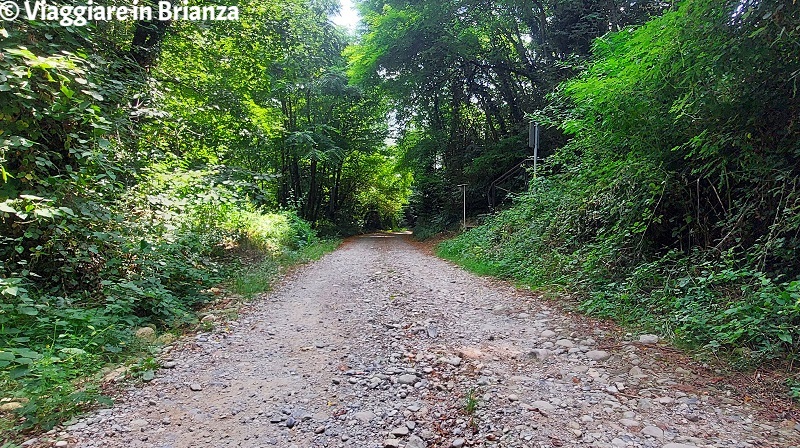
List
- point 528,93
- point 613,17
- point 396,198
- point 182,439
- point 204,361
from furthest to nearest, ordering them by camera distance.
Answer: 1. point 396,198
2. point 528,93
3. point 613,17
4. point 204,361
5. point 182,439

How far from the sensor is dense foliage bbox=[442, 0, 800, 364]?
3.02 metres

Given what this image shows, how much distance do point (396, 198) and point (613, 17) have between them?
26060 millimetres

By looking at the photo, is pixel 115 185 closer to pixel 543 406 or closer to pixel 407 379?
pixel 407 379

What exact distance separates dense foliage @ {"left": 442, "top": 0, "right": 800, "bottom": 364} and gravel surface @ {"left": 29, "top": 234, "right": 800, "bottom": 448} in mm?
661

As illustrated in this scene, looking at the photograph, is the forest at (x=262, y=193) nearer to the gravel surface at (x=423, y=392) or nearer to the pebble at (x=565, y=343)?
the gravel surface at (x=423, y=392)

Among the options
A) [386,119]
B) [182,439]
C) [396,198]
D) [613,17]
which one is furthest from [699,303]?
[396,198]

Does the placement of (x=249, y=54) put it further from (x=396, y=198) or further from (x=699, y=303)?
(x=396, y=198)

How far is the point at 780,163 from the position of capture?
3422 mm

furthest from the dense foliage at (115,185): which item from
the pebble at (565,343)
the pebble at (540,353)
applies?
the pebble at (565,343)

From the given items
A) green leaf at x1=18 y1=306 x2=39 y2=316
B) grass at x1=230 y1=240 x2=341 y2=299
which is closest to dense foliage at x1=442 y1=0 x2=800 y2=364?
grass at x1=230 y1=240 x2=341 y2=299

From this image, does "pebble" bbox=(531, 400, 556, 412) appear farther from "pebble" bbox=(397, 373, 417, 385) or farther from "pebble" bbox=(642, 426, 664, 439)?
"pebble" bbox=(397, 373, 417, 385)

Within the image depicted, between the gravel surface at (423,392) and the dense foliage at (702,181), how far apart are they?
0.66 meters

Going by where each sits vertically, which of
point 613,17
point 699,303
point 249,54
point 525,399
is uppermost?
point 613,17

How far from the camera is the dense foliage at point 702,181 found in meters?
3.02
